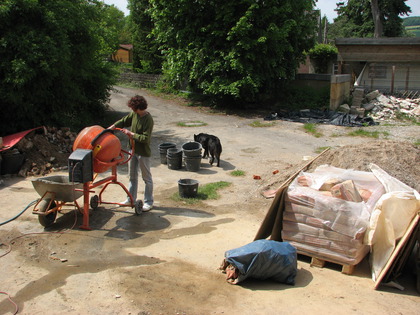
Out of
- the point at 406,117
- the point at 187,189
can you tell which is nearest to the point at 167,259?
the point at 187,189

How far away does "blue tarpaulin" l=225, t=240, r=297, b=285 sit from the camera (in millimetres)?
4801

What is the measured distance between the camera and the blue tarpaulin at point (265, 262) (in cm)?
480

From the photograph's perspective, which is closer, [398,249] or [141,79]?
[398,249]

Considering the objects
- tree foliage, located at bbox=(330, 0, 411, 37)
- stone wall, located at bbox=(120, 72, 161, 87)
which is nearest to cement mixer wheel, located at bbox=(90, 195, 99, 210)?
stone wall, located at bbox=(120, 72, 161, 87)

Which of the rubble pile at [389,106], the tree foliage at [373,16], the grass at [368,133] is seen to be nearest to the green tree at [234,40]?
the rubble pile at [389,106]

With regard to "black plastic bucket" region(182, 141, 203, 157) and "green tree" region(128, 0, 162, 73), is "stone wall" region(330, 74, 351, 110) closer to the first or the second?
"black plastic bucket" region(182, 141, 203, 157)

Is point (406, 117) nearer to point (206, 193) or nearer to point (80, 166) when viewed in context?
point (206, 193)

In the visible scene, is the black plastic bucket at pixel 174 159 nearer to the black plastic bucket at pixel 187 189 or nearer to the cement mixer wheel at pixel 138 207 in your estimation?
the black plastic bucket at pixel 187 189

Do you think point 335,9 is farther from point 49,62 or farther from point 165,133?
point 49,62

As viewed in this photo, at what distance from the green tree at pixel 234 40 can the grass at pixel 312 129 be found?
3223mm

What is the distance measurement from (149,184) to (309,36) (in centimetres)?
1760

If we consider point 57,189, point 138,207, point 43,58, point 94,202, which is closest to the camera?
point 57,189

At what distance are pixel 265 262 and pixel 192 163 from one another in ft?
19.0

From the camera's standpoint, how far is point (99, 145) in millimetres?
6352
